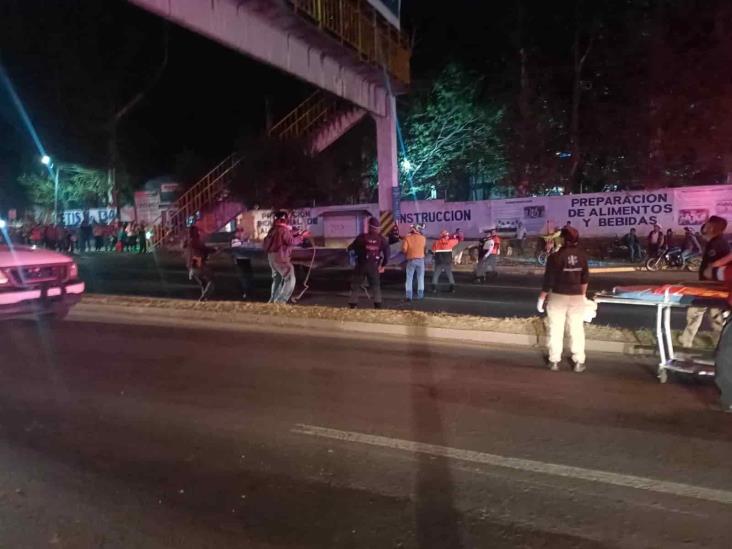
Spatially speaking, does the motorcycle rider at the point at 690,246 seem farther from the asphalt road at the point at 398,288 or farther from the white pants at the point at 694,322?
the white pants at the point at 694,322

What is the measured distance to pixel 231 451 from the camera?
5.47 m

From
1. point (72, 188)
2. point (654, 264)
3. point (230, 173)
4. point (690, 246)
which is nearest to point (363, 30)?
point (654, 264)

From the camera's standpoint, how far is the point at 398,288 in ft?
53.4

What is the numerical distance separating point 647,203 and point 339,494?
22.4m

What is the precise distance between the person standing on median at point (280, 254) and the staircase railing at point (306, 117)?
2070 centimetres

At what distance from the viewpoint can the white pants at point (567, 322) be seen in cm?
751

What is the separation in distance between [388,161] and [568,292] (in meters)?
19.6

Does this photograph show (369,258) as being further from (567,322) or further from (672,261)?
(672,261)

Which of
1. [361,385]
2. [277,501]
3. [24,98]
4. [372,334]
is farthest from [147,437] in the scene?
[24,98]

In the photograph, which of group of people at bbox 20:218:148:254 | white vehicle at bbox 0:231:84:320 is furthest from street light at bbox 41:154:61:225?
white vehicle at bbox 0:231:84:320

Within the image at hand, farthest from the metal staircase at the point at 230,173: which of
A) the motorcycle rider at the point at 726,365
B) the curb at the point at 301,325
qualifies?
the motorcycle rider at the point at 726,365

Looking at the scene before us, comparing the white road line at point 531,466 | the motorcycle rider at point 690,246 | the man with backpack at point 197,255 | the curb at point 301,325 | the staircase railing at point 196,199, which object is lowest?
the white road line at point 531,466

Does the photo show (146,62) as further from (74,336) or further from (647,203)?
(74,336)

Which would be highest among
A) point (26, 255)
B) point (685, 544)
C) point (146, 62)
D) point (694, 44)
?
point (146, 62)
